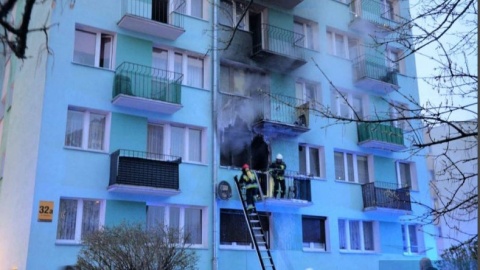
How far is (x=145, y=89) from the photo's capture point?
17031 millimetres

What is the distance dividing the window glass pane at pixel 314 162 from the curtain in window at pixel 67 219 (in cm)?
938

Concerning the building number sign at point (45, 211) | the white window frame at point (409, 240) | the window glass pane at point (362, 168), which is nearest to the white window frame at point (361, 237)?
the white window frame at point (409, 240)

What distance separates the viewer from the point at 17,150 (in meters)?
17.6

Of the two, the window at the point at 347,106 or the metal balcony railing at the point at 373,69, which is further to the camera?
the metal balcony railing at the point at 373,69

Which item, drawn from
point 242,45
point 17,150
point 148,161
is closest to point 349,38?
point 242,45

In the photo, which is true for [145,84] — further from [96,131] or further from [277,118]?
[277,118]

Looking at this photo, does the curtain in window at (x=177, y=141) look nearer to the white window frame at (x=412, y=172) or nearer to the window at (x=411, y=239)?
the white window frame at (x=412, y=172)

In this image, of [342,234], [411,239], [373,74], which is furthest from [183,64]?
[411,239]

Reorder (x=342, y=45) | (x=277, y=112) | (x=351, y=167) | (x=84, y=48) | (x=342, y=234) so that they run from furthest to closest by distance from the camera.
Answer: (x=342, y=45), (x=351, y=167), (x=342, y=234), (x=277, y=112), (x=84, y=48)

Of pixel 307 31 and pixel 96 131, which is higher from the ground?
pixel 307 31

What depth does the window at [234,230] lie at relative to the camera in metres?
17.9

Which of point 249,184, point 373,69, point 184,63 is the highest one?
point 373,69

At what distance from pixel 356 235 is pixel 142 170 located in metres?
9.84

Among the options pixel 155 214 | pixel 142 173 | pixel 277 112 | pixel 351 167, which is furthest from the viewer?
pixel 351 167
